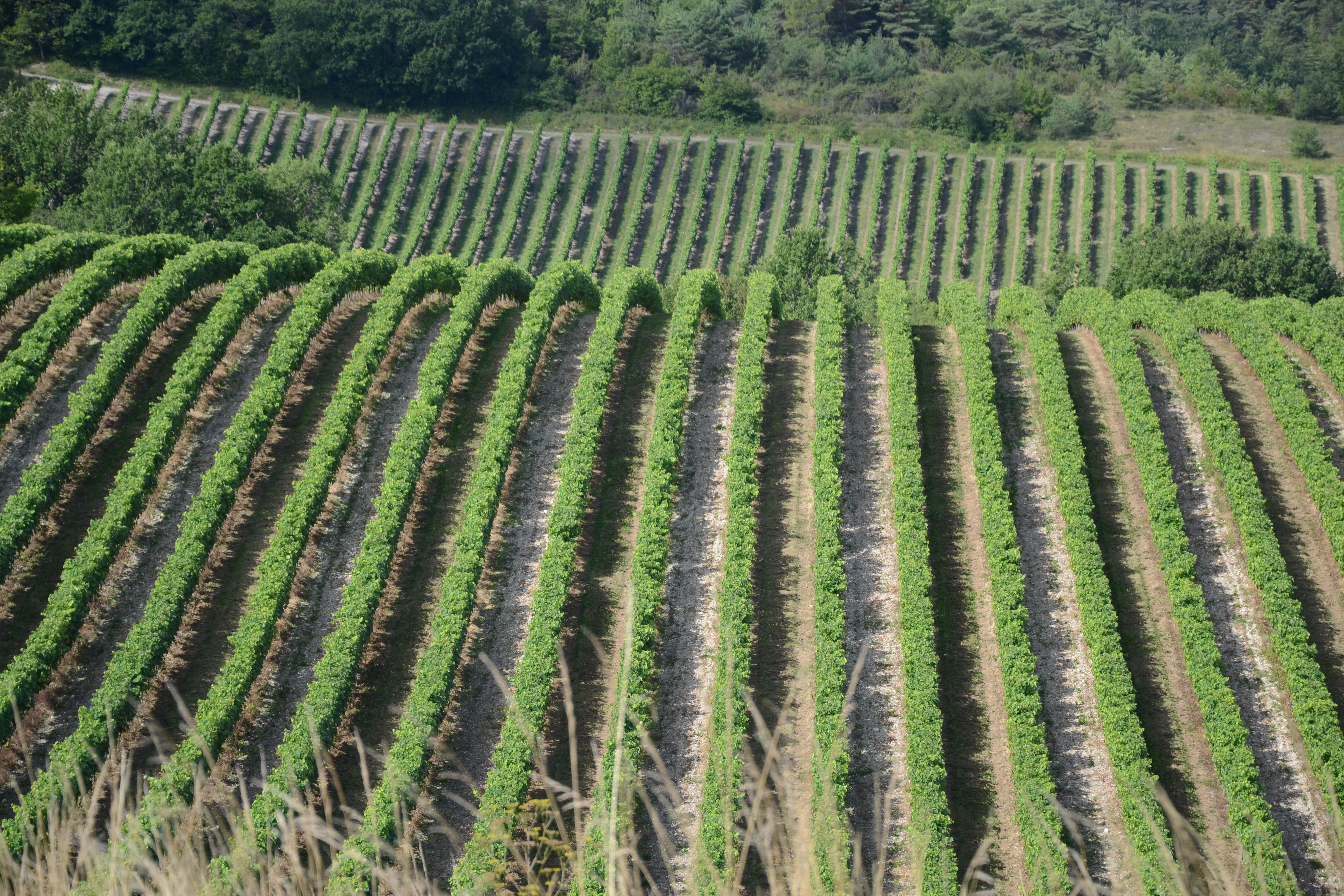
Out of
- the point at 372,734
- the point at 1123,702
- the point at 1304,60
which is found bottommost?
the point at 372,734

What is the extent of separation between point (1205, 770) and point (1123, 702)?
2.71 m

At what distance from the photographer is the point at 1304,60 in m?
104

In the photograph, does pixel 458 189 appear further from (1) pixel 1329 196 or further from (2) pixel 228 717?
(1) pixel 1329 196

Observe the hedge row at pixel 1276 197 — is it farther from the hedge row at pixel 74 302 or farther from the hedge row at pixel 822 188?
the hedge row at pixel 74 302

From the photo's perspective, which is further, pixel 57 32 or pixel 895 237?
pixel 57 32

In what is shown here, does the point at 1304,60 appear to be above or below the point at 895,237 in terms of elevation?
above

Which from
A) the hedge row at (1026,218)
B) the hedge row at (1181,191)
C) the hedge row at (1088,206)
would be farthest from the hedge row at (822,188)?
the hedge row at (1181,191)

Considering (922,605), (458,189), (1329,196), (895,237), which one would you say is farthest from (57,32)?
(1329,196)

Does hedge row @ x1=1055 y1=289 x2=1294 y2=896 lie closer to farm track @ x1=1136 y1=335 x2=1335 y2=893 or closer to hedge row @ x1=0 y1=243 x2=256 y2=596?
farm track @ x1=1136 y1=335 x2=1335 y2=893

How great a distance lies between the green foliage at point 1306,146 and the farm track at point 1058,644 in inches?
2459

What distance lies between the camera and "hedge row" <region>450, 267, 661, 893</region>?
24188 millimetres

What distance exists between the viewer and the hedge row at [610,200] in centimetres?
7506

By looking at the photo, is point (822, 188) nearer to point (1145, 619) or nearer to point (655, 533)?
point (655, 533)

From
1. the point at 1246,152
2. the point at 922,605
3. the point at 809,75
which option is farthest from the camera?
the point at 809,75
